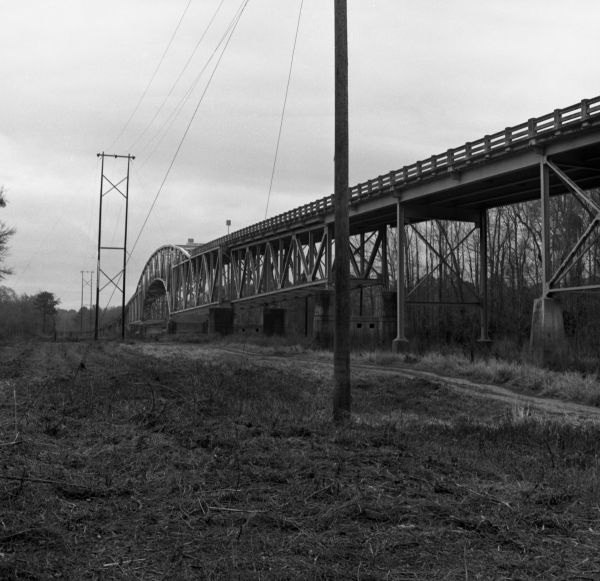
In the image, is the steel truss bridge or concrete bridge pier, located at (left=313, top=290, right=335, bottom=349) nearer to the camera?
the steel truss bridge

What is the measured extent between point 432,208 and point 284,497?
3688cm

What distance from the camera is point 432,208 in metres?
41.7

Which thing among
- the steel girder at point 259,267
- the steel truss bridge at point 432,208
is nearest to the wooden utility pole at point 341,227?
the steel truss bridge at point 432,208

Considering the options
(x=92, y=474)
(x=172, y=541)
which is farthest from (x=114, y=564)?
(x=92, y=474)

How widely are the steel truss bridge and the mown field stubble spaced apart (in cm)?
1830

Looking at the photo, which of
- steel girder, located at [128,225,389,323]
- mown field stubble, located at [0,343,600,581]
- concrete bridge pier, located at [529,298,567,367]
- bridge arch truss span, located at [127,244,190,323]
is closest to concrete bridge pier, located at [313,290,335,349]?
steel girder, located at [128,225,389,323]

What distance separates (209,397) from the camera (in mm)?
14086

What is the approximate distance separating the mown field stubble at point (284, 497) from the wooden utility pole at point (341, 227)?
740mm

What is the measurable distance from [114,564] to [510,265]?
55.6 m

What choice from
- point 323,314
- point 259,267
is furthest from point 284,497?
point 259,267

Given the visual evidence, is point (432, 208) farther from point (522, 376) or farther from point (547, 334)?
point (522, 376)

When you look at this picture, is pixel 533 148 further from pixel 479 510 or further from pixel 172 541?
pixel 172 541

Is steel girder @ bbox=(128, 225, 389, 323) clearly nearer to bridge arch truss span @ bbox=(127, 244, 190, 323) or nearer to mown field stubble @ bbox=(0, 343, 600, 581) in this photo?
bridge arch truss span @ bbox=(127, 244, 190, 323)

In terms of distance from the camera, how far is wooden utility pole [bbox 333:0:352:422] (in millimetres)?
12328
